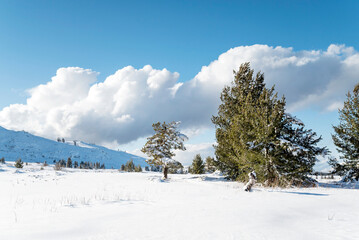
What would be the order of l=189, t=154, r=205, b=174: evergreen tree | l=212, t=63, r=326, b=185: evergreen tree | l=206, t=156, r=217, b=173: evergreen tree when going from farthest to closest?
1. l=189, t=154, r=205, b=174: evergreen tree
2. l=206, t=156, r=217, b=173: evergreen tree
3. l=212, t=63, r=326, b=185: evergreen tree

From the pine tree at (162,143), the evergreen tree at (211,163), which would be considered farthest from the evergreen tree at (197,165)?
the pine tree at (162,143)

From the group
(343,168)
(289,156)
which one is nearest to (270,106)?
(289,156)

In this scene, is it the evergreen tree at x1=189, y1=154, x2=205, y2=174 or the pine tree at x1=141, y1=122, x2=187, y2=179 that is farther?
the evergreen tree at x1=189, y1=154, x2=205, y2=174

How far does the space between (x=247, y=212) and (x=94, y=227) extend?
456cm

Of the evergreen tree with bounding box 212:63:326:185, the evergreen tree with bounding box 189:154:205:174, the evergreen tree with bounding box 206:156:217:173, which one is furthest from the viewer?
the evergreen tree with bounding box 189:154:205:174

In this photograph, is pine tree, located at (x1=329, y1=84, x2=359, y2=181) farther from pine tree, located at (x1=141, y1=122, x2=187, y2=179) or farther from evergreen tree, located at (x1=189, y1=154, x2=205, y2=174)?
evergreen tree, located at (x1=189, y1=154, x2=205, y2=174)

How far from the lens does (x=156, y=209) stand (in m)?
6.87

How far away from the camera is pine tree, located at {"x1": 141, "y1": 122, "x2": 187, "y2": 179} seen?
25234 mm

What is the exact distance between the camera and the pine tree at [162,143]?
2523cm

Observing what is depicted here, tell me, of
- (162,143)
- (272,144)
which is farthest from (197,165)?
(272,144)

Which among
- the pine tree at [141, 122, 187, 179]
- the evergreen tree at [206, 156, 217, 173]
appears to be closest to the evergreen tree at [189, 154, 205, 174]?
the evergreen tree at [206, 156, 217, 173]

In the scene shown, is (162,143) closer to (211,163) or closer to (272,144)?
(211,163)

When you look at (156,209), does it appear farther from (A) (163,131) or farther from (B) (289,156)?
(A) (163,131)

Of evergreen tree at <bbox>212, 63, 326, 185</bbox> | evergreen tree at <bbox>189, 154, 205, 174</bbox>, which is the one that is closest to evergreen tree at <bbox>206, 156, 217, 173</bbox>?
evergreen tree at <bbox>189, 154, 205, 174</bbox>
